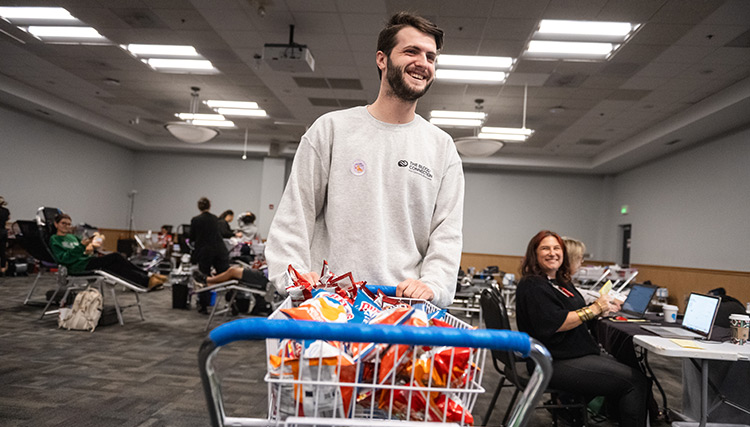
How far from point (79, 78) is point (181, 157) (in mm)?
6636

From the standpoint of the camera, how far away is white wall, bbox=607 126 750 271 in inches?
342

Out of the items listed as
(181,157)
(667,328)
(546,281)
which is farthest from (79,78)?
(667,328)

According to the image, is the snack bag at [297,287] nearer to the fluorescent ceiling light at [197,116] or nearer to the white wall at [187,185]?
the fluorescent ceiling light at [197,116]

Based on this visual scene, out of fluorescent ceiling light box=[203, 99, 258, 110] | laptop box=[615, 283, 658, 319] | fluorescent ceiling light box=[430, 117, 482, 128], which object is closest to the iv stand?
fluorescent ceiling light box=[203, 99, 258, 110]

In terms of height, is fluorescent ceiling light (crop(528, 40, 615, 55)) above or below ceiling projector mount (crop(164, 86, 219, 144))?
above

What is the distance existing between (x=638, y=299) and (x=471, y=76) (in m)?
4.70

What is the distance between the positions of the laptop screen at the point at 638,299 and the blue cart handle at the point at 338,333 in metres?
3.81

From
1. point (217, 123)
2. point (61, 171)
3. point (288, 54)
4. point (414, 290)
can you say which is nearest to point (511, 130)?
point (288, 54)

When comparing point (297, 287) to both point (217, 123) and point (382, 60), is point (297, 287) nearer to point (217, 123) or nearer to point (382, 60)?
point (382, 60)

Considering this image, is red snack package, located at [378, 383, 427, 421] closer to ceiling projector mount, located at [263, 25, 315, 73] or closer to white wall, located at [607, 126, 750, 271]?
ceiling projector mount, located at [263, 25, 315, 73]

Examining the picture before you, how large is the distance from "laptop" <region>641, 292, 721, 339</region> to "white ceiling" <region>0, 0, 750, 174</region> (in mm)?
3604

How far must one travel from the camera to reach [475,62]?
7.05 m

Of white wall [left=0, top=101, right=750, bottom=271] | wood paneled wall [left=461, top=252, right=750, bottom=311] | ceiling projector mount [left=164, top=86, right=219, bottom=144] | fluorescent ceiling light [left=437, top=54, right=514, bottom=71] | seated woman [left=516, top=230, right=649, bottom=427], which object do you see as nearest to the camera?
seated woman [left=516, top=230, right=649, bottom=427]

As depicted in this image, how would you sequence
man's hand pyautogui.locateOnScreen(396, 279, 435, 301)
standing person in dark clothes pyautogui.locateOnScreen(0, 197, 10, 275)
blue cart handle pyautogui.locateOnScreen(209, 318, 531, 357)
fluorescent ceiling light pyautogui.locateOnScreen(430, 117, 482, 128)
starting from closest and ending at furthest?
1. blue cart handle pyautogui.locateOnScreen(209, 318, 531, 357)
2. man's hand pyautogui.locateOnScreen(396, 279, 435, 301)
3. standing person in dark clothes pyautogui.locateOnScreen(0, 197, 10, 275)
4. fluorescent ceiling light pyautogui.locateOnScreen(430, 117, 482, 128)
